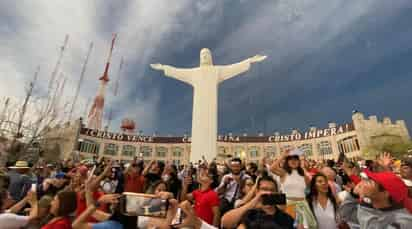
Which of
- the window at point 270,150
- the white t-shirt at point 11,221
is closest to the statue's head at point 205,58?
the white t-shirt at point 11,221

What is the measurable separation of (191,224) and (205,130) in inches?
691

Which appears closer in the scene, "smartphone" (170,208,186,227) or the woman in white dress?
"smartphone" (170,208,186,227)

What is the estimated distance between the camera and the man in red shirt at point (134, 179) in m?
6.31

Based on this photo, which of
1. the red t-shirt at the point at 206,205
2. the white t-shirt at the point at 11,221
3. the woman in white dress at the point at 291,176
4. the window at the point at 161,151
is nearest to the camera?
the white t-shirt at the point at 11,221

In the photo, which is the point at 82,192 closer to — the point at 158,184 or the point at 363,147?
the point at 158,184

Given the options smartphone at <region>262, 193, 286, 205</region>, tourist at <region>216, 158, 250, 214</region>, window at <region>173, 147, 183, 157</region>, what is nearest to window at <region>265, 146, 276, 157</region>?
window at <region>173, 147, 183, 157</region>

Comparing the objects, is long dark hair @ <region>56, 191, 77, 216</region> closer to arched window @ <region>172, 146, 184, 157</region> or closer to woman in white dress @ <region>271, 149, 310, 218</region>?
woman in white dress @ <region>271, 149, 310, 218</region>

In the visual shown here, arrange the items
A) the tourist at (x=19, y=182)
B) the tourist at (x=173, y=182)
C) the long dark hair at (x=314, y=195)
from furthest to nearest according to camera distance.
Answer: the tourist at (x=19, y=182), the tourist at (x=173, y=182), the long dark hair at (x=314, y=195)

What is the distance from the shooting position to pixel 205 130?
65.6ft

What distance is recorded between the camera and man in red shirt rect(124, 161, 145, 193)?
6308mm

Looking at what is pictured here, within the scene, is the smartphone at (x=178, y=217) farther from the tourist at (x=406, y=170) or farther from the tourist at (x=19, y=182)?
the tourist at (x=19, y=182)

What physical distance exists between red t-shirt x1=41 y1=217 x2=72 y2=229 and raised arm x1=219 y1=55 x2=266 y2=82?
20.2 m

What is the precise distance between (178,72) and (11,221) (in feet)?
68.2

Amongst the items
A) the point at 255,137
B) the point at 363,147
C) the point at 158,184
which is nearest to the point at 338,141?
the point at 363,147
